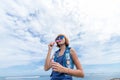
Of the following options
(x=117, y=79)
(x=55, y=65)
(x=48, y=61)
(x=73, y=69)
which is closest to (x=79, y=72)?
(x=73, y=69)

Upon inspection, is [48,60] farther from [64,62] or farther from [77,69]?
[77,69]

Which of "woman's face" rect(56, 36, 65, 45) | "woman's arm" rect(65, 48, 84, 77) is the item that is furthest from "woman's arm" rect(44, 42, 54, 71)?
"woman's arm" rect(65, 48, 84, 77)

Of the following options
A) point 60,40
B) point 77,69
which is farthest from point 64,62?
point 60,40

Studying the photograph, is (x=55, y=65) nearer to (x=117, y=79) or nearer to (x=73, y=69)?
(x=73, y=69)

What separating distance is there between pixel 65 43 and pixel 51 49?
443 mm

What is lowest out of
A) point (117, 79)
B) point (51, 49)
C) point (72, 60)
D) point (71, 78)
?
point (71, 78)

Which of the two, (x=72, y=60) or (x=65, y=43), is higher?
(x=65, y=43)

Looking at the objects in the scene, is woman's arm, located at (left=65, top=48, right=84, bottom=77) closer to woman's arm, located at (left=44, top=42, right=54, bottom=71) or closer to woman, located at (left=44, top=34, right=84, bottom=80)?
woman, located at (left=44, top=34, right=84, bottom=80)

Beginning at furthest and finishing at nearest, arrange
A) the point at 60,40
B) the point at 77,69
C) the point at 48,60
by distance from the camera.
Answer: the point at 48,60 → the point at 60,40 → the point at 77,69

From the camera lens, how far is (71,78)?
596 cm

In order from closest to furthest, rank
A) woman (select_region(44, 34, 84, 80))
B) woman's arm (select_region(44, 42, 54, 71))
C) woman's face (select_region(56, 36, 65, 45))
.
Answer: woman (select_region(44, 34, 84, 80)) < woman's face (select_region(56, 36, 65, 45)) < woman's arm (select_region(44, 42, 54, 71))

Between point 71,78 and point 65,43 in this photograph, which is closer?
point 71,78

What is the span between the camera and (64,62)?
5984 mm

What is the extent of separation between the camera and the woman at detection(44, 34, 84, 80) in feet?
18.7
